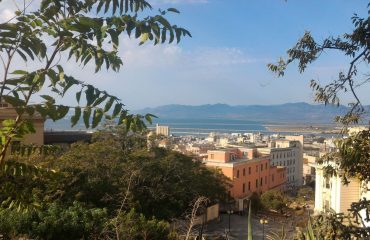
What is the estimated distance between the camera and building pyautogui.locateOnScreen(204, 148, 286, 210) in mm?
33562

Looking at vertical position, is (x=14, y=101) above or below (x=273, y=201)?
above

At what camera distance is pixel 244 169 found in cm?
3541

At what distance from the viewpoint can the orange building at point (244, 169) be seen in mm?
33641

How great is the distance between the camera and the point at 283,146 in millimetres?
50938

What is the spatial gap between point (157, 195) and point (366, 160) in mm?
13042

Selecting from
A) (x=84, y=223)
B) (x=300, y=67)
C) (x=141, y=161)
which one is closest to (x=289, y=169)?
(x=141, y=161)

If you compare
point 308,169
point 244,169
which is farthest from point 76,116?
point 308,169

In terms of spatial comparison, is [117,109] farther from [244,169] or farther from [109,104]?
[244,169]

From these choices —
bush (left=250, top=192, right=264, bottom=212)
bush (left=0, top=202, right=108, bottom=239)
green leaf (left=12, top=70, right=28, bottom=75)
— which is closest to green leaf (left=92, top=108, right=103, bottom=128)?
green leaf (left=12, top=70, right=28, bottom=75)

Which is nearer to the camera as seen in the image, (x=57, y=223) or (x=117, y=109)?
(x=117, y=109)

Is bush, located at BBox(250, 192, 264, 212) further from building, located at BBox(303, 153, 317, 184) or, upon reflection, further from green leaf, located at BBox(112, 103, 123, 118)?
green leaf, located at BBox(112, 103, 123, 118)

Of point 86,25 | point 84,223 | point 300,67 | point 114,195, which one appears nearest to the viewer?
point 86,25

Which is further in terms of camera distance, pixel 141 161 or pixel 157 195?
pixel 141 161

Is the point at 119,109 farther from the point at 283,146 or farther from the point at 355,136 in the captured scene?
the point at 283,146
